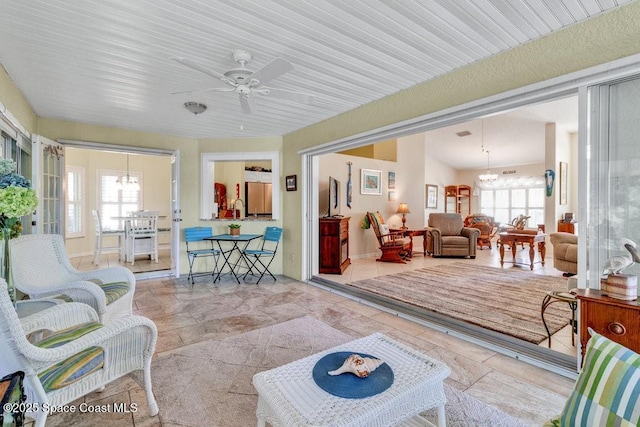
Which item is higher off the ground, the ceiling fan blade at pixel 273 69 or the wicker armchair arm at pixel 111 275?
the ceiling fan blade at pixel 273 69

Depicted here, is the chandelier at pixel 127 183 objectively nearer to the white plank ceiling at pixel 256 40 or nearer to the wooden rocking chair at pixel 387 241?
the white plank ceiling at pixel 256 40

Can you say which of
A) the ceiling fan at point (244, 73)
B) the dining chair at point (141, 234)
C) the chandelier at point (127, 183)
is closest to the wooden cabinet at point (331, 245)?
the ceiling fan at point (244, 73)

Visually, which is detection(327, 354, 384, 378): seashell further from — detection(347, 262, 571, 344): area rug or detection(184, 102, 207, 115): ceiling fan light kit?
detection(184, 102, 207, 115): ceiling fan light kit

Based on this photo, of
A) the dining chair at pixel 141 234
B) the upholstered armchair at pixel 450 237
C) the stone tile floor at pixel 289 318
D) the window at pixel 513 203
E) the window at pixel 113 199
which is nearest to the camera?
the stone tile floor at pixel 289 318

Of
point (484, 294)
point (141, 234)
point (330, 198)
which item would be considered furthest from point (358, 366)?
point (141, 234)

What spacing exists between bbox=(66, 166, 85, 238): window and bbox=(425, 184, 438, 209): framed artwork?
9.52 meters

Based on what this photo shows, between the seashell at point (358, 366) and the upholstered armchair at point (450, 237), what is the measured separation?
623 centimetres

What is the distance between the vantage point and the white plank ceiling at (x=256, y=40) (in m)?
1.95

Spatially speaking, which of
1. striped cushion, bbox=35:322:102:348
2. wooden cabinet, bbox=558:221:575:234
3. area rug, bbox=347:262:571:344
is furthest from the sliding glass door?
wooden cabinet, bbox=558:221:575:234

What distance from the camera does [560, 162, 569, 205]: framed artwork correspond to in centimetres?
674

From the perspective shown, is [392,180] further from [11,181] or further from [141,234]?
[11,181]

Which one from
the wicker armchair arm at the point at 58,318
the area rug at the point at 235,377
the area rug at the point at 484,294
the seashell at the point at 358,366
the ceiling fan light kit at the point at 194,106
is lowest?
the area rug at the point at 235,377

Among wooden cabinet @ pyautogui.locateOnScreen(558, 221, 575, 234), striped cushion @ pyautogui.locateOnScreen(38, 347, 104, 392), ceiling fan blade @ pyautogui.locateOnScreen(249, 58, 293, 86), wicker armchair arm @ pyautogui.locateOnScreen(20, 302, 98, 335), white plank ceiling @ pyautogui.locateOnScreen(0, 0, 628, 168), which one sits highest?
white plank ceiling @ pyautogui.locateOnScreen(0, 0, 628, 168)

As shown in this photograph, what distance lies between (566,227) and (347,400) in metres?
Result: 7.26
